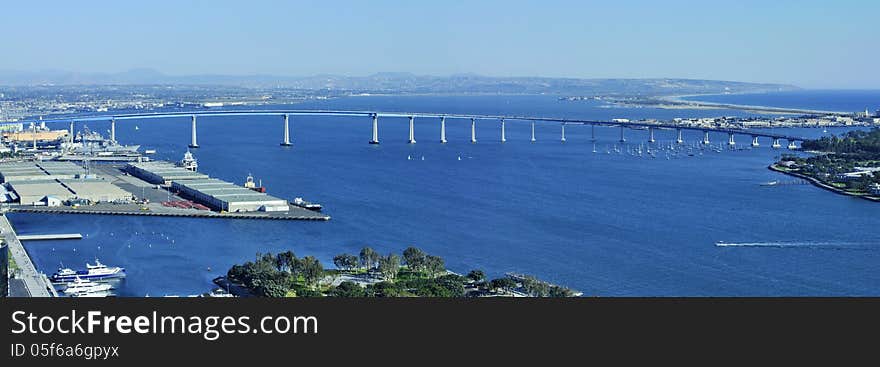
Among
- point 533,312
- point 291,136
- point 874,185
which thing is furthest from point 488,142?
point 533,312

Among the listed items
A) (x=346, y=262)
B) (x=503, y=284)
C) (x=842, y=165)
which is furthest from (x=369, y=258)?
(x=842, y=165)

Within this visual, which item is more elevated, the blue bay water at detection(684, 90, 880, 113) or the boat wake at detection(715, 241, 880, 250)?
the blue bay water at detection(684, 90, 880, 113)

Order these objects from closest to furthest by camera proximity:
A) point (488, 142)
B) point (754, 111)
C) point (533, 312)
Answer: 1. point (533, 312)
2. point (488, 142)
3. point (754, 111)

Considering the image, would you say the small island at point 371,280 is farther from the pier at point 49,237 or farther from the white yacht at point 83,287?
the pier at point 49,237

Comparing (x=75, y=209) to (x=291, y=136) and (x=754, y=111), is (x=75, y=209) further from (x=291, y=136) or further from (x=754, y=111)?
(x=754, y=111)

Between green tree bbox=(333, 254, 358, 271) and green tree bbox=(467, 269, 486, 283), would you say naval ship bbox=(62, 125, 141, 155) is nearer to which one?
→ green tree bbox=(333, 254, 358, 271)

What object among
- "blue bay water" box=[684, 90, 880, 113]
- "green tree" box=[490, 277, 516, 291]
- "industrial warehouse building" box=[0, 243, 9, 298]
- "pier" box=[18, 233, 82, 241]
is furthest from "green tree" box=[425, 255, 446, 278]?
"blue bay water" box=[684, 90, 880, 113]

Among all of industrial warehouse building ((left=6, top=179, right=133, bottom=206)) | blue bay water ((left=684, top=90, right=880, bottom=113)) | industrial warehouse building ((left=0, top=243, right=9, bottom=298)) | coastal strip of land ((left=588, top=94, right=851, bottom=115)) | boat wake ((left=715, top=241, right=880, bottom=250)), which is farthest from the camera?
blue bay water ((left=684, top=90, right=880, bottom=113))
